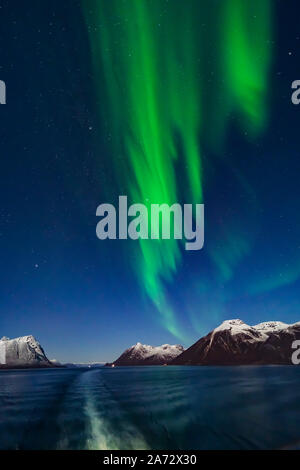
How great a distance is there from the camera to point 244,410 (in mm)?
31656

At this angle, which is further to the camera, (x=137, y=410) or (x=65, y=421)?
(x=137, y=410)

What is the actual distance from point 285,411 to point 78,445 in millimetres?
23646
